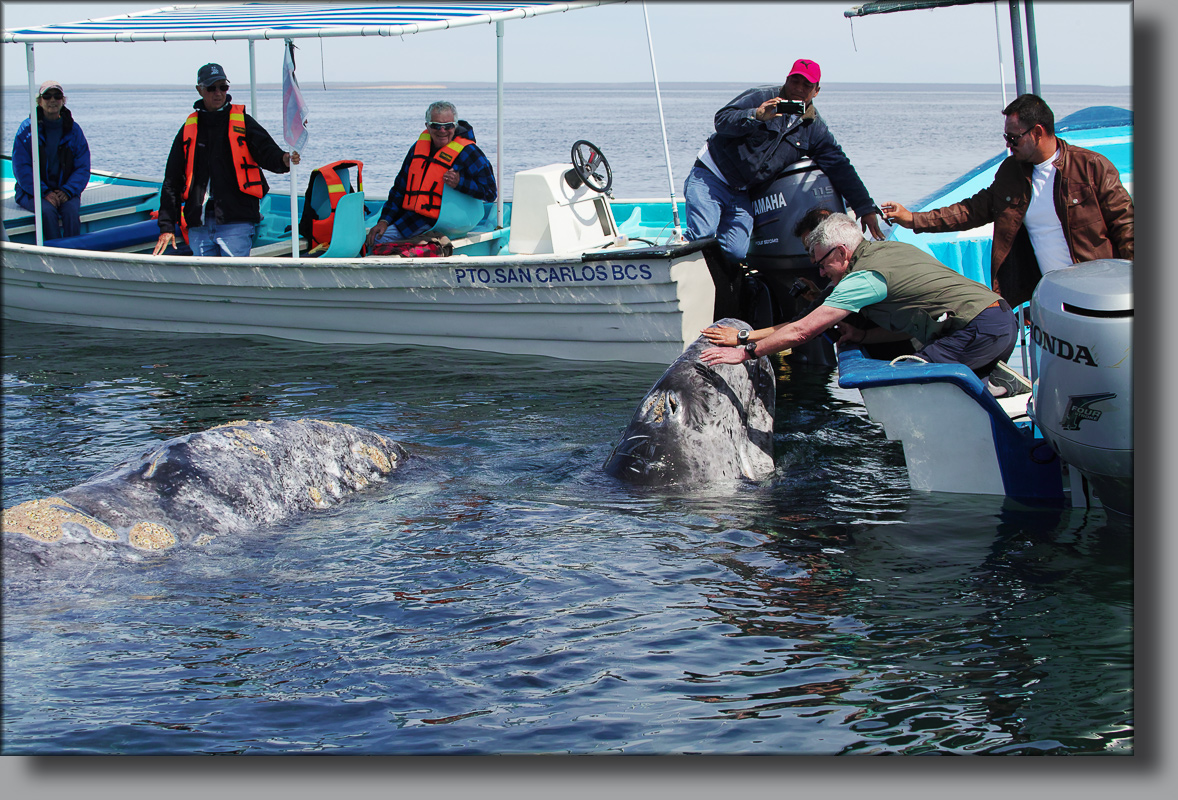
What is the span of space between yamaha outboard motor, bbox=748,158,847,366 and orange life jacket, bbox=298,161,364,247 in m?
4.30

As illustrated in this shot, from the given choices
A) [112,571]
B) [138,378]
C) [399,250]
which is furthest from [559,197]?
[112,571]

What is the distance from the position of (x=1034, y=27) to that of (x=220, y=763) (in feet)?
22.7

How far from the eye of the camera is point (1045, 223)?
6207 millimetres

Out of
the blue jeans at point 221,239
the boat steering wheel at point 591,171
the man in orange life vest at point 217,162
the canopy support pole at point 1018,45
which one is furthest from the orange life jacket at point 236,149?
the canopy support pole at point 1018,45

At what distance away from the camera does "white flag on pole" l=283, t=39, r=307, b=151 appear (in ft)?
29.6

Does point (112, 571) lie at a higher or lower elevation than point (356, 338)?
lower

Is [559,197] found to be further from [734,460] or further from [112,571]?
[112,571]

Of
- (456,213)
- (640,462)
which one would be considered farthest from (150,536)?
(456,213)

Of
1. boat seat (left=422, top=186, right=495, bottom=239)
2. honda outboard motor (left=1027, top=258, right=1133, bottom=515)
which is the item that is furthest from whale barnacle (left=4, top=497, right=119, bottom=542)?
boat seat (left=422, top=186, right=495, bottom=239)

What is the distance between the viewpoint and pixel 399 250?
407 inches

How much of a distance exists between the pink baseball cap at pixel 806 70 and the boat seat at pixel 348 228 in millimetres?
4129

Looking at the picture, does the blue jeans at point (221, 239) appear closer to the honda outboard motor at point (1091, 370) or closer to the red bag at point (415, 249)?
the red bag at point (415, 249)

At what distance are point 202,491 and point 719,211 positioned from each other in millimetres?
5084

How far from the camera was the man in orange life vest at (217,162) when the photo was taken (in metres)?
9.91
